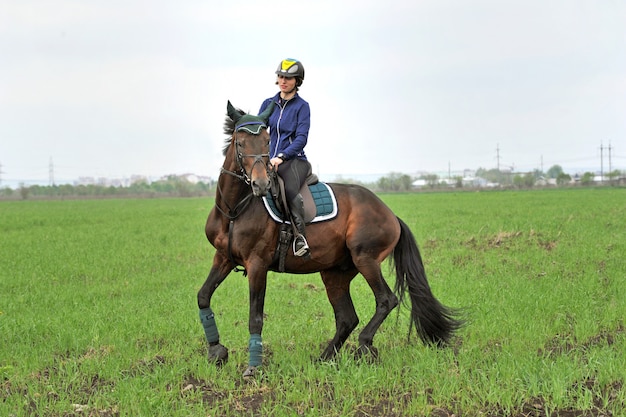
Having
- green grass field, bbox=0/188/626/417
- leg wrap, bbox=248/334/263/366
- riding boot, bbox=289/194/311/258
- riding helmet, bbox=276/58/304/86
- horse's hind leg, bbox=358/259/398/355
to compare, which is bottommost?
green grass field, bbox=0/188/626/417

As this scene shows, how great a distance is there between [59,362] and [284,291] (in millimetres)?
5775

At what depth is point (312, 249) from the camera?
7.31 m

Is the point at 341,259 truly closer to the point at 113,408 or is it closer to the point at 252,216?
→ the point at 252,216

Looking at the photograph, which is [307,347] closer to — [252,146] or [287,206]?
[287,206]

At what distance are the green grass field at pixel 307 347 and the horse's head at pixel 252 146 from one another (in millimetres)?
2090

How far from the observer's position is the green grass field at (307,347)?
19.3 feet

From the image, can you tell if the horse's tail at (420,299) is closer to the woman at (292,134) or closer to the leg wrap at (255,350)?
the woman at (292,134)

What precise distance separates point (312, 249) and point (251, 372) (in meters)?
1.56

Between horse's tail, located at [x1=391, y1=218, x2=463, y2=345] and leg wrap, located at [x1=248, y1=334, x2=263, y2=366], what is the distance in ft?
6.34

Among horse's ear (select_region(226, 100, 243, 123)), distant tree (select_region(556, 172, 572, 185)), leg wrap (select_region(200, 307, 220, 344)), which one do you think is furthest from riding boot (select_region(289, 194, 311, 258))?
distant tree (select_region(556, 172, 572, 185))

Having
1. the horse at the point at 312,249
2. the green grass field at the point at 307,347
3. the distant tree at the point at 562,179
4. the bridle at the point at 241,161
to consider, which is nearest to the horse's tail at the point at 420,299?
the horse at the point at 312,249

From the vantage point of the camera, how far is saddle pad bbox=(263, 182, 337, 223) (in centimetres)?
709

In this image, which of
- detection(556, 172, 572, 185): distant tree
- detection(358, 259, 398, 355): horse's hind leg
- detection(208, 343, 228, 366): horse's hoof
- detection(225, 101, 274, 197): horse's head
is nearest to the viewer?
detection(225, 101, 274, 197): horse's head

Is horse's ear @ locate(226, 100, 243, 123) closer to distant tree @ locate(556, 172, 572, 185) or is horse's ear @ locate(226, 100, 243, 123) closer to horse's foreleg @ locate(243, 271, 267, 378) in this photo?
horse's foreleg @ locate(243, 271, 267, 378)
